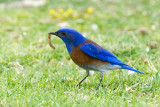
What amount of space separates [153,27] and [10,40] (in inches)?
141

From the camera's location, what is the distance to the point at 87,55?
4516 mm

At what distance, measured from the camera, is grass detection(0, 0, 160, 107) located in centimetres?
409

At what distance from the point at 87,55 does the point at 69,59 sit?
4.65 feet

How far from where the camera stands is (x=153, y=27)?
800 cm

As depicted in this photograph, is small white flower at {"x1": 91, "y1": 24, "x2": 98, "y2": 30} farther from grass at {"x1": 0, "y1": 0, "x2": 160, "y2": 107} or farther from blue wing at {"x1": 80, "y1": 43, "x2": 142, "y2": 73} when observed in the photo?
blue wing at {"x1": 80, "y1": 43, "x2": 142, "y2": 73}

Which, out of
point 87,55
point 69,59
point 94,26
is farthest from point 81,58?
point 94,26

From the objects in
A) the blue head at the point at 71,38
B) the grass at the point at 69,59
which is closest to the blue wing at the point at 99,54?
the blue head at the point at 71,38

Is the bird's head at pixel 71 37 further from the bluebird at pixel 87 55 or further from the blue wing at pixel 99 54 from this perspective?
the blue wing at pixel 99 54

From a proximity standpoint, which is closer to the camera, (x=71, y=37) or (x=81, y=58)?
(x=81, y=58)

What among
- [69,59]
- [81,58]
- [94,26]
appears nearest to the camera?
[81,58]

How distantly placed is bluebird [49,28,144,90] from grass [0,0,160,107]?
29 cm

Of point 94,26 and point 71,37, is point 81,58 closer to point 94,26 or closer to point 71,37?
point 71,37

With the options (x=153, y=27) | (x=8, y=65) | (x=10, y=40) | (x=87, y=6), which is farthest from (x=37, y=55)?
(x=87, y=6)

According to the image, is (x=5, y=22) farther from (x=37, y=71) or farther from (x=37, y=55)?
(x=37, y=71)
